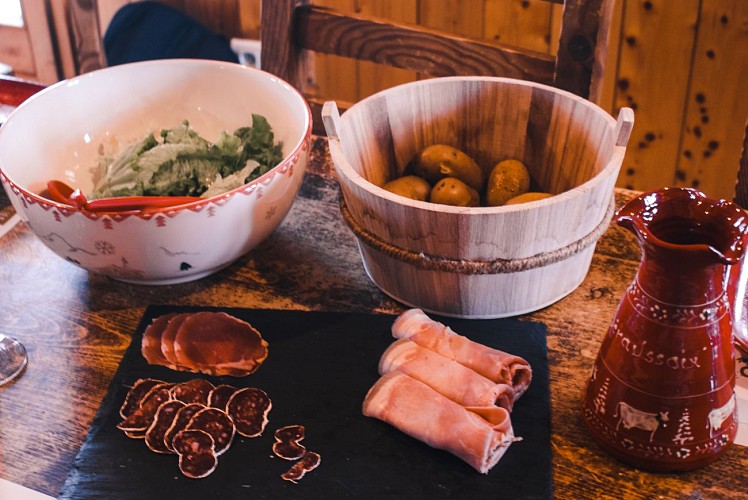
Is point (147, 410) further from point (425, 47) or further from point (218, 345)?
point (425, 47)

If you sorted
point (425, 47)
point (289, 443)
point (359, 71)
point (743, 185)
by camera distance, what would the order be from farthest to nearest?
point (359, 71) → point (425, 47) → point (743, 185) → point (289, 443)

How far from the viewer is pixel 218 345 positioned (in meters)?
0.98

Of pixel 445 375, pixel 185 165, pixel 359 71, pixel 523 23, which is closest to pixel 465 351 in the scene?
pixel 445 375

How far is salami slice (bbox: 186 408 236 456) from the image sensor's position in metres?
0.84

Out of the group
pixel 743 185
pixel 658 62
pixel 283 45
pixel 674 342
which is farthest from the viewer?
pixel 658 62

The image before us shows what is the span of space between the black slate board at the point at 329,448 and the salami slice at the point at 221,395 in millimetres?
14

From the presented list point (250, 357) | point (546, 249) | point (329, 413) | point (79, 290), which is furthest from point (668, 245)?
point (79, 290)

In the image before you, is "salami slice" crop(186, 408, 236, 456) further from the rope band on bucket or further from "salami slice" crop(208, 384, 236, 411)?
the rope band on bucket

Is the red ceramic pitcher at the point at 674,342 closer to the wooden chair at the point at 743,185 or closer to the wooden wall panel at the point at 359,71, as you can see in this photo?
the wooden chair at the point at 743,185

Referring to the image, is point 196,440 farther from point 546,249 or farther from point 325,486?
point 546,249

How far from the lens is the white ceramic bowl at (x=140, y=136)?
39.0 inches

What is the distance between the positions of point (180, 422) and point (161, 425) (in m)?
0.02

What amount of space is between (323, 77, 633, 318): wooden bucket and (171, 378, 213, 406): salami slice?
0.27 m

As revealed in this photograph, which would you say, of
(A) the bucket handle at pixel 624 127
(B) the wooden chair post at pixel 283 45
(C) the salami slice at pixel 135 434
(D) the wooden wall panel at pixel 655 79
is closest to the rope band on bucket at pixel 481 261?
(A) the bucket handle at pixel 624 127
